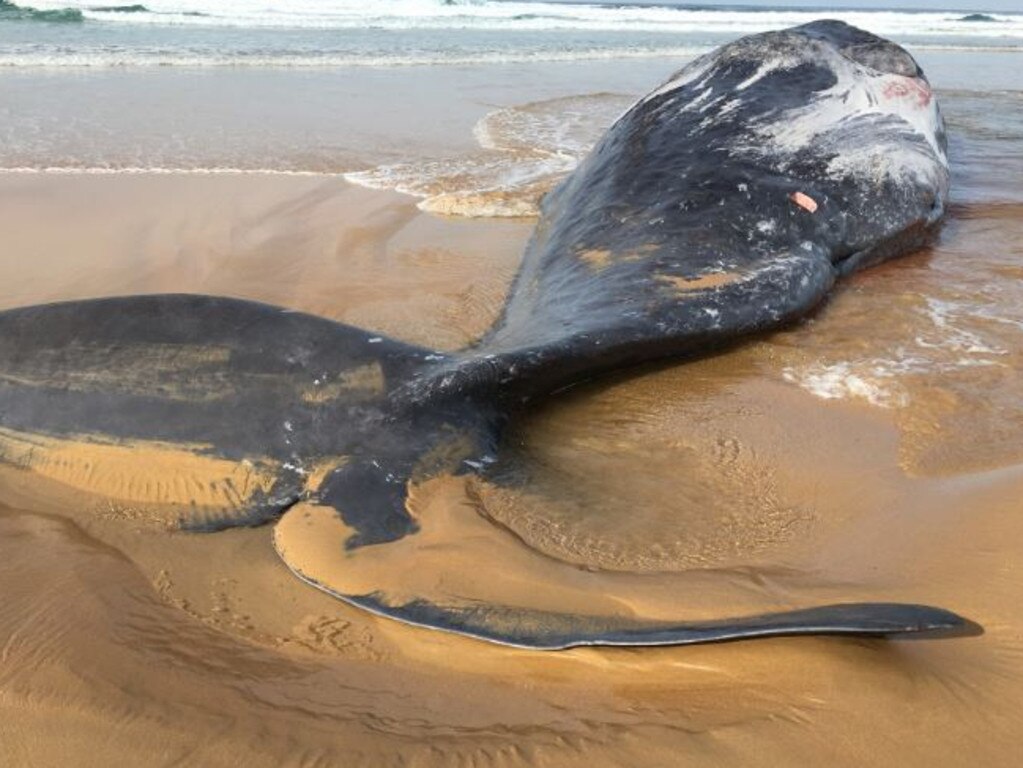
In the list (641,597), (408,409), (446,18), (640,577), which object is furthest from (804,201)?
(446,18)

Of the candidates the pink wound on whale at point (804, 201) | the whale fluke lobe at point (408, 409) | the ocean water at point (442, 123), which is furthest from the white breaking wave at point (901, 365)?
the pink wound on whale at point (804, 201)

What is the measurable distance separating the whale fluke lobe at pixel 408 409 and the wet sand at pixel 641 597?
0.07m

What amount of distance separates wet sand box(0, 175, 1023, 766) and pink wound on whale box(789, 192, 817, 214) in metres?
0.67

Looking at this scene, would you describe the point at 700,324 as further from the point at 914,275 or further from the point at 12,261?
the point at 12,261

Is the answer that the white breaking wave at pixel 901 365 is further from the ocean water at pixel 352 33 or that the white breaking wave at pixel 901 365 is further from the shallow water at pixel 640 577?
the ocean water at pixel 352 33

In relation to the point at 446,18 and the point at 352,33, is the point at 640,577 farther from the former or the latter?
the point at 446,18

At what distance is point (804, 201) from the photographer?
4.67 meters

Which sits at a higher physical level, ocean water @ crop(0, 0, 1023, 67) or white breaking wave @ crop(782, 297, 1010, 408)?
ocean water @ crop(0, 0, 1023, 67)

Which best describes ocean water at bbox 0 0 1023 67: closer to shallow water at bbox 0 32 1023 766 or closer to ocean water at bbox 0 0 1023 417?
ocean water at bbox 0 0 1023 417

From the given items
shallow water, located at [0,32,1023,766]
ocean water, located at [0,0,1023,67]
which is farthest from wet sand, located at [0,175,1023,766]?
ocean water, located at [0,0,1023,67]

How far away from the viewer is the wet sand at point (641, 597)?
1.94 m

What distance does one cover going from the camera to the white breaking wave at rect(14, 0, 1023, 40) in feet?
92.5

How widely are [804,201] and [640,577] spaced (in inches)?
115

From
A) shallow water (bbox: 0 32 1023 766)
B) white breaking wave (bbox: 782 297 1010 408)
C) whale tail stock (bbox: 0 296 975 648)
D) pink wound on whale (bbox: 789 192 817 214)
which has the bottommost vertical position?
white breaking wave (bbox: 782 297 1010 408)
